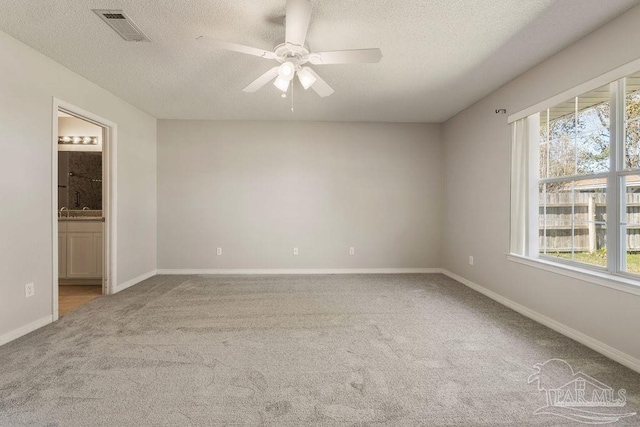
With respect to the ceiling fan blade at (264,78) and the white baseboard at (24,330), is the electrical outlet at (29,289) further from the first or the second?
the ceiling fan blade at (264,78)

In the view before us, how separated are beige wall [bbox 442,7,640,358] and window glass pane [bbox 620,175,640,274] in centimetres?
29

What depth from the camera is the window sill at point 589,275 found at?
82.3 inches

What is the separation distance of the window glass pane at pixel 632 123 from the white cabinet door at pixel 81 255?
19.4 feet

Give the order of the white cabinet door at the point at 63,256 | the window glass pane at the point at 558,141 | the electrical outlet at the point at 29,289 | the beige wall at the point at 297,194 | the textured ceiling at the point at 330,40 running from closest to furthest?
1. the textured ceiling at the point at 330,40
2. the electrical outlet at the point at 29,289
3. the window glass pane at the point at 558,141
4. the white cabinet door at the point at 63,256
5. the beige wall at the point at 297,194

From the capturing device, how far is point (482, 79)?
3271mm

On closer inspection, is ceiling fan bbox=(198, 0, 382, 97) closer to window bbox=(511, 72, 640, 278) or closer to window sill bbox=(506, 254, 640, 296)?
window bbox=(511, 72, 640, 278)

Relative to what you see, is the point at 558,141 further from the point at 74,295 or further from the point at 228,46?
the point at 74,295

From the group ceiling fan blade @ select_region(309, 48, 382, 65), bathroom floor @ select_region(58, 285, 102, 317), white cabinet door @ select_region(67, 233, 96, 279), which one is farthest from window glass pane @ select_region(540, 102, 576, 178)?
white cabinet door @ select_region(67, 233, 96, 279)

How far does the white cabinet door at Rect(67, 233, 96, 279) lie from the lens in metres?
4.12

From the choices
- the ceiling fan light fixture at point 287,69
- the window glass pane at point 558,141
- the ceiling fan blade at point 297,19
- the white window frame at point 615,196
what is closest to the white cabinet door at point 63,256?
the ceiling fan light fixture at point 287,69

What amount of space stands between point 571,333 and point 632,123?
1752 mm

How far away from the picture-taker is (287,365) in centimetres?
209

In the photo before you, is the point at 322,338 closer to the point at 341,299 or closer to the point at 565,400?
the point at 341,299

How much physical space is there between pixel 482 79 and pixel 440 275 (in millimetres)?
2956
